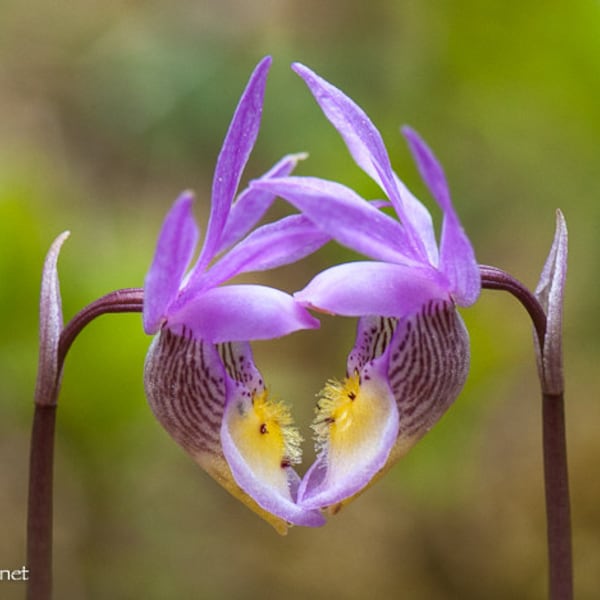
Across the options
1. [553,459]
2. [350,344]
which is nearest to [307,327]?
[553,459]

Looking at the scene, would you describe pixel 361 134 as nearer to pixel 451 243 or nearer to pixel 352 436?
pixel 451 243

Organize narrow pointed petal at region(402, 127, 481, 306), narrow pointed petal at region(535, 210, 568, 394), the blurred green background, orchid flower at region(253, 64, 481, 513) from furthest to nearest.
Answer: the blurred green background
narrow pointed petal at region(535, 210, 568, 394)
orchid flower at region(253, 64, 481, 513)
narrow pointed petal at region(402, 127, 481, 306)

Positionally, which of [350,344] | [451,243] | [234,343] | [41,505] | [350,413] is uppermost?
[350,344]

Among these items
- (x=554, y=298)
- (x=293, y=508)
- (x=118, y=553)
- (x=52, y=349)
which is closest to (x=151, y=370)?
(x=52, y=349)

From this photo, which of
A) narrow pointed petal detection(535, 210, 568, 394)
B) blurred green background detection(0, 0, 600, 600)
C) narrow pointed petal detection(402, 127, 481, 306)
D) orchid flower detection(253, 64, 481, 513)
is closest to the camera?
narrow pointed petal detection(402, 127, 481, 306)

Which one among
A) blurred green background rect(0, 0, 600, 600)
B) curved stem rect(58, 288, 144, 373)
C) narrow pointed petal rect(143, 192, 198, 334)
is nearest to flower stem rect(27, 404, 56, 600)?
curved stem rect(58, 288, 144, 373)

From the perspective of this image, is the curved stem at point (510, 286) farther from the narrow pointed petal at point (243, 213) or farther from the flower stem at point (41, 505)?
the flower stem at point (41, 505)

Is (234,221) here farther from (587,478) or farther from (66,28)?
(66,28)

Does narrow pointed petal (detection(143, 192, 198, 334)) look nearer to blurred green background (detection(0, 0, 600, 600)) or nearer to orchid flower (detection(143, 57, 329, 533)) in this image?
orchid flower (detection(143, 57, 329, 533))
